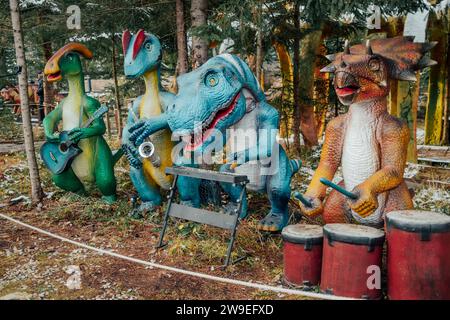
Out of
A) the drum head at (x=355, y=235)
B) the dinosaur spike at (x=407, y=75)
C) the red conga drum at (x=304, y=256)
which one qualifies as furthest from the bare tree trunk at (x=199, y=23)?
the drum head at (x=355, y=235)

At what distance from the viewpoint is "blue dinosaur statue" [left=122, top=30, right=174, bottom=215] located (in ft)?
15.2

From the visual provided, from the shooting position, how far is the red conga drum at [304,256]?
317 centimetres

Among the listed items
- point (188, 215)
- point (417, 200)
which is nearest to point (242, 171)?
point (188, 215)

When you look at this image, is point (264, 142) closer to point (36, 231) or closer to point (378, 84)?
point (378, 84)

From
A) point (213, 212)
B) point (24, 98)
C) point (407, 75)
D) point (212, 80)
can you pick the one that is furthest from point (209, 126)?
point (24, 98)

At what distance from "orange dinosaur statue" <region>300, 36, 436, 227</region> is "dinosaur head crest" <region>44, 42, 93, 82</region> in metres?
3.13

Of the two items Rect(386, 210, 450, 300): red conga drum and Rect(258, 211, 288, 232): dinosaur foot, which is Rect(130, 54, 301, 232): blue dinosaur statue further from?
Rect(386, 210, 450, 300): red conga drum

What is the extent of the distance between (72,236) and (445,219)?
133 inches

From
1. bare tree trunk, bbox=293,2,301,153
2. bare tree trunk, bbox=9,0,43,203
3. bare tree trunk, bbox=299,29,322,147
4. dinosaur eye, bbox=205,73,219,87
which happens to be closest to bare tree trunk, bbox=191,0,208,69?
dinosaur eye, bbox=205,73,219,87

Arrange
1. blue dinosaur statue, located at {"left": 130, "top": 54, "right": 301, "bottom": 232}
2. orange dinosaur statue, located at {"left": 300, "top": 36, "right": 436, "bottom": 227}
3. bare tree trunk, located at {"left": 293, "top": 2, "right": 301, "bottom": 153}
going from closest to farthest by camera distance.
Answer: orange dinosaur statue, located at {"left": 300, "top": 36, "right": 436, "bottom": 227} < blue dinosaur statue, located at {"left": 130, "top": 54, "right": 301, "bottom": 232} < bare tree trunk, located at {"left": 293, "top": 2, "right": 301, "bottom": 153}

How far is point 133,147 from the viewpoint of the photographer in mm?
4695
